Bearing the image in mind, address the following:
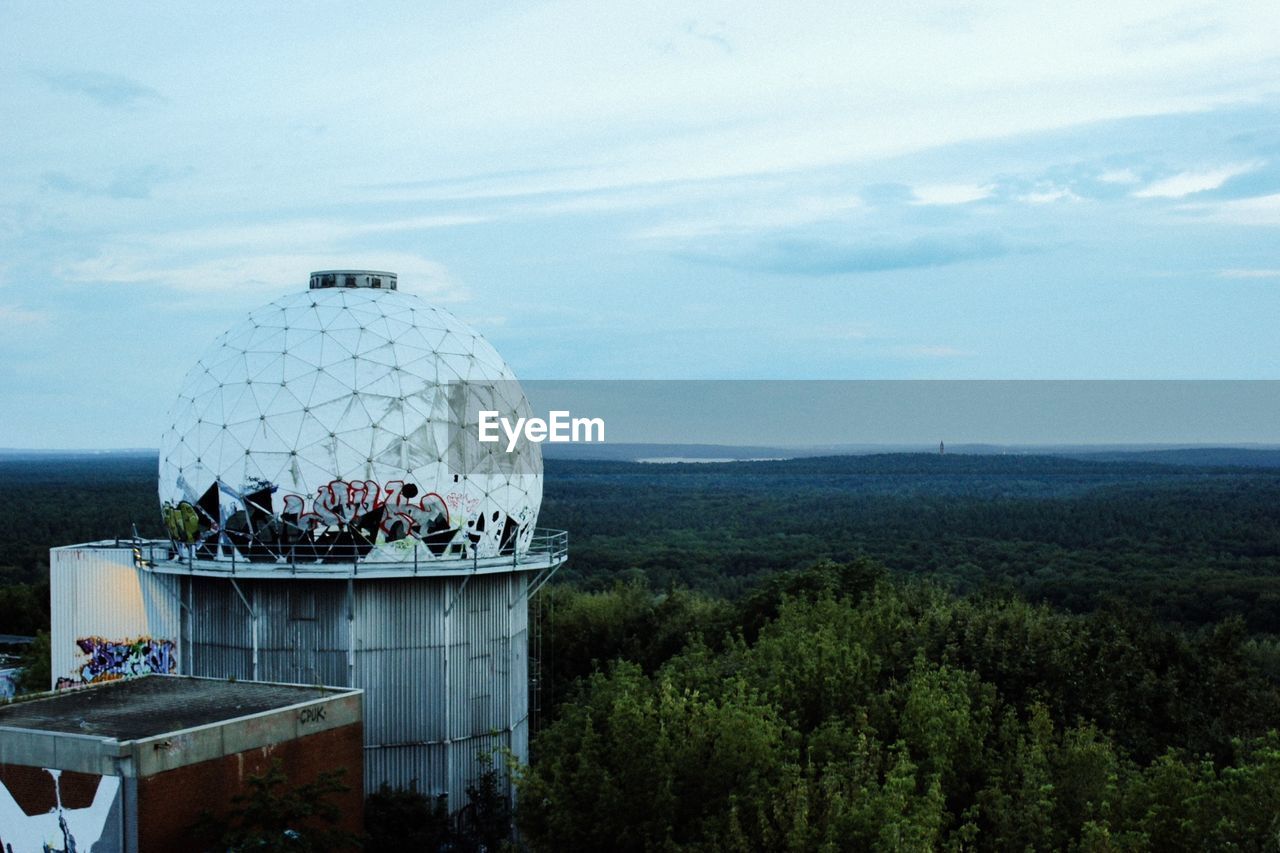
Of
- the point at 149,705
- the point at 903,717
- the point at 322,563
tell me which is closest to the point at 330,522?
the point at 322,563

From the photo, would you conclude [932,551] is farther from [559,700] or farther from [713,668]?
[713,668]

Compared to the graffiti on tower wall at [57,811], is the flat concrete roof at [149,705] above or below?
above

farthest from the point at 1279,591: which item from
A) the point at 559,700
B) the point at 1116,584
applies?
the point at 559,700

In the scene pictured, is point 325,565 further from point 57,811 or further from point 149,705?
point 57,811

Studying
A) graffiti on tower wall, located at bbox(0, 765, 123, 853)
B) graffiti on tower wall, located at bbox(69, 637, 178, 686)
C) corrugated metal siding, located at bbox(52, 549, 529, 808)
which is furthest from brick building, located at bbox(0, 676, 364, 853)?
graffiti on tower wall, located at bbox(69, 637, 178, 686)

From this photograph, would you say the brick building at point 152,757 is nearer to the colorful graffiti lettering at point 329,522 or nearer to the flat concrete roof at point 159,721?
the flat concrete roof at point 159,721

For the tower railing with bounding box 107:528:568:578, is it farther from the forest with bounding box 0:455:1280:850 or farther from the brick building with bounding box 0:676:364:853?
the forest with bounding box 0:455:1280:850

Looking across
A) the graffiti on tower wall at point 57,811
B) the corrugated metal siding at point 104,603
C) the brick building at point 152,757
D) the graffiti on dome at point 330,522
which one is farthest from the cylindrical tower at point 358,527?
the graffiti on tower wall at point 57,811

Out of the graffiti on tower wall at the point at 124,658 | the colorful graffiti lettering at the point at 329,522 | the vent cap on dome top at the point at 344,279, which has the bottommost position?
the graffiti on tower wall at the point at 124,658
